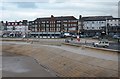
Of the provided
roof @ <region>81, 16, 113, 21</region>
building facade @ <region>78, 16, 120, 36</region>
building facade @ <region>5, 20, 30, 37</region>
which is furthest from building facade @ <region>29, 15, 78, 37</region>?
building facade @ <region>5, 20, 30, 37</region>

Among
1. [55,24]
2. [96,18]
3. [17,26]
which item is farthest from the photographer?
[17,26]

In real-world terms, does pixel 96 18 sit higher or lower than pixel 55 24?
higher

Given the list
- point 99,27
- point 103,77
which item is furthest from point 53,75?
point 99,27

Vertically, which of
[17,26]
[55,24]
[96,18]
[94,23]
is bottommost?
[17,26]

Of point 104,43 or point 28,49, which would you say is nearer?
point 104,43

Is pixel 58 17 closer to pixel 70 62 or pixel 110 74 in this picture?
pixel 70 62

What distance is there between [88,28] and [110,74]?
129848 mm

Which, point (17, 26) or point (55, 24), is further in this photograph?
point (17, 26)

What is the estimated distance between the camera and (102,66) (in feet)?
99.2

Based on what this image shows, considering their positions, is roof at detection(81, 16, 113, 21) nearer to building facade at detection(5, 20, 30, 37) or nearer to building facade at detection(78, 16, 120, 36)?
building facade at detection(78, 16, 120, 36)

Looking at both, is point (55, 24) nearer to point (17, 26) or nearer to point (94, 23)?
point (94, 23)

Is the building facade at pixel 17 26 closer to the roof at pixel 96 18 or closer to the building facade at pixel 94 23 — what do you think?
the building facade at pixel 94 23

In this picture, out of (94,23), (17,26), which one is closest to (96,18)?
Answer: (94,23)

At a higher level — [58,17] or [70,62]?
[58,17]
